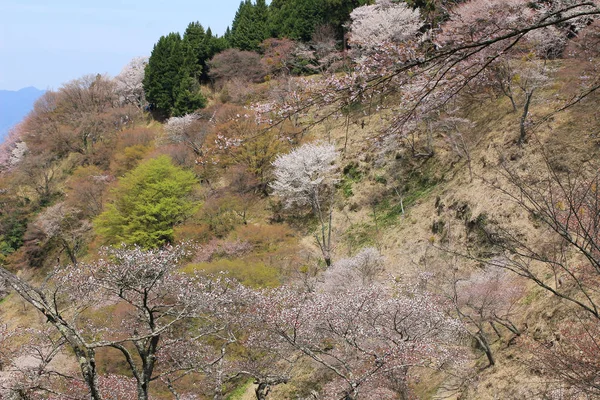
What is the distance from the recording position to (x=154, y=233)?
2172cm

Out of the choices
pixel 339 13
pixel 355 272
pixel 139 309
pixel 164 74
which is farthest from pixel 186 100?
pixel 139 309

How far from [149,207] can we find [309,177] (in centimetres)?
926

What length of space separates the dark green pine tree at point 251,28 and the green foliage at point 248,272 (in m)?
27.1

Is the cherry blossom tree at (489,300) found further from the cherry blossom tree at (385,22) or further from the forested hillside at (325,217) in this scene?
the cherry blossom tree at (385,22)

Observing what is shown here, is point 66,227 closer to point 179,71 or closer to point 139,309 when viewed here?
point 179,71

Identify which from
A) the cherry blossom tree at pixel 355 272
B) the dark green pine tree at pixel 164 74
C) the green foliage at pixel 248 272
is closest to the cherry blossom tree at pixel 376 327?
the cherry blossom tree at pixel 355 272

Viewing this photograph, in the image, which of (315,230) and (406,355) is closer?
(406,355)

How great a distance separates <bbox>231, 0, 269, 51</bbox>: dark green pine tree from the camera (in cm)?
3709

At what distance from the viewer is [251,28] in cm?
3725

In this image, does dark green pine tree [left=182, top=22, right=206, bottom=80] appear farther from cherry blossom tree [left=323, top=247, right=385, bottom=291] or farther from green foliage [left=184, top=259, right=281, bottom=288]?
cherry blossom tree [left=323, top=247, right=385, bottom=291]

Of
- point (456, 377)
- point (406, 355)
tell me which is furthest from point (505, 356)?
point (406, 355)

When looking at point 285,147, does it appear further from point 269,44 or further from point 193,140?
point 269,44

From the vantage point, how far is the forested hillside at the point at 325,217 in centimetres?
382

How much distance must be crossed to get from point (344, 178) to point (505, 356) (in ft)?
47.4
